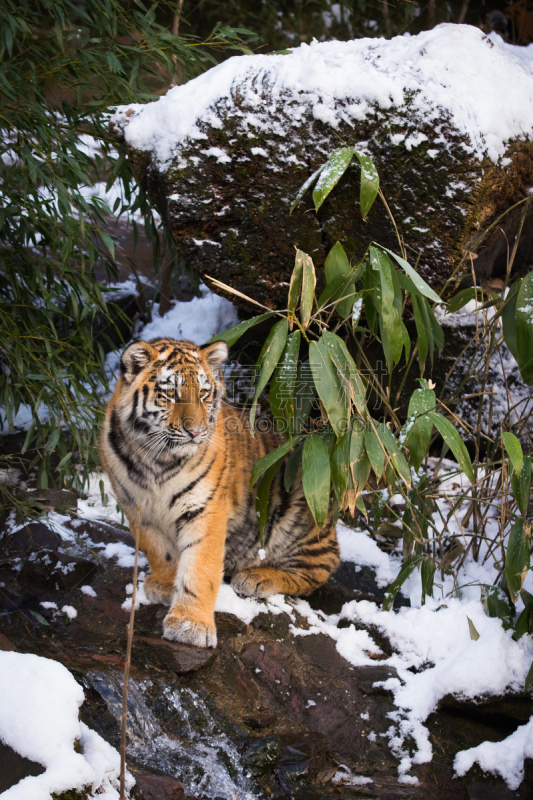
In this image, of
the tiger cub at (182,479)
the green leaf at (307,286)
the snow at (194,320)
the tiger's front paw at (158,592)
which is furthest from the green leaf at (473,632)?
the snow at (194,320)

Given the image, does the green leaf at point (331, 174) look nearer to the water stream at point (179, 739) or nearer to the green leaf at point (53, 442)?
the green leaf at point (53, 442)

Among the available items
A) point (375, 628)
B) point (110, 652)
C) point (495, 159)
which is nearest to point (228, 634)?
point (110, 652)

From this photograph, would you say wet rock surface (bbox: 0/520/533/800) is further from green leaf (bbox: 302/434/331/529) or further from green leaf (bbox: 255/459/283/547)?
green leaf (bbox: 302/434/331/529)

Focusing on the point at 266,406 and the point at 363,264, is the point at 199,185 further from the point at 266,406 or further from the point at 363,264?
the point at 266,406

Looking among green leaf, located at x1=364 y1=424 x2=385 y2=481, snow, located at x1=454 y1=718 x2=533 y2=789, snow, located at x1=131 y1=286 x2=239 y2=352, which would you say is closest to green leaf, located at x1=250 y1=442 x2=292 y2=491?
green leaf, located at x1=364 y1=424 x2=385 y2=481

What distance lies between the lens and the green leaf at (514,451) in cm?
263

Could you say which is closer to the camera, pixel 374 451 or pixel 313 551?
pixel 374 451

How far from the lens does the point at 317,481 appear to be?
2.67 m

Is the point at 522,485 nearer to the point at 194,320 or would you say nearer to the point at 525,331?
the point at 525,331

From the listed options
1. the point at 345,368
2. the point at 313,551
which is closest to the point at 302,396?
the point at 345,368

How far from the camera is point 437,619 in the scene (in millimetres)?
3059

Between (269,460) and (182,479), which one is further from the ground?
(269,460)

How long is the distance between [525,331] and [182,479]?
1.60 metres

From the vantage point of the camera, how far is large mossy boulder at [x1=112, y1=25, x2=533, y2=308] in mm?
3283
